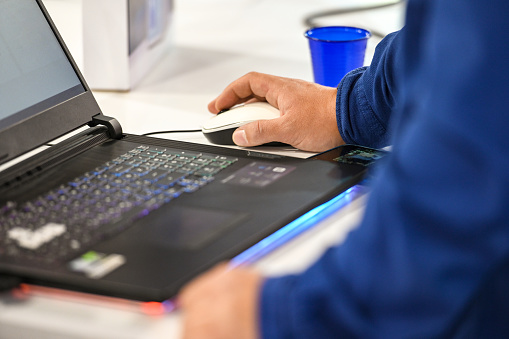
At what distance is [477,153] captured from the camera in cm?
44

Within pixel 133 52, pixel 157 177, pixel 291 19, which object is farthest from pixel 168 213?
pixel 291 19

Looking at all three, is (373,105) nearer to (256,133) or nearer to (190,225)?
(256,133)

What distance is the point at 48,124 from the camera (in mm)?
804

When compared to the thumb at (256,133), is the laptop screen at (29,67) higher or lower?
higher

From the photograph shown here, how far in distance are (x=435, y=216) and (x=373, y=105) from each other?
474mm

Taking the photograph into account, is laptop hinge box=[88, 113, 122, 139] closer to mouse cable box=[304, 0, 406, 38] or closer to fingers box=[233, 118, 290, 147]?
fingers box=[233, 118, 290, 147]

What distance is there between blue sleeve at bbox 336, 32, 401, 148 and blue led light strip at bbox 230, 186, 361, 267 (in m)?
0.17

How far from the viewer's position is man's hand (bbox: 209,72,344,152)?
0.89 meters

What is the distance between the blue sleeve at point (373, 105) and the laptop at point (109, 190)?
5.2 inches

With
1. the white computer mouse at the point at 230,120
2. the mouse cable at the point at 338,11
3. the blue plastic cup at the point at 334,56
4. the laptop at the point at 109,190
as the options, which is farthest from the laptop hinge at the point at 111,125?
the mouse cable at the point at 338,11

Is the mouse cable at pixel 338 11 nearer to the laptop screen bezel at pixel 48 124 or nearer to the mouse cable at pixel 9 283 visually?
the laptop screen bezel at pixel 48 124

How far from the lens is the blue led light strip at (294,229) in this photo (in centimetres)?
60

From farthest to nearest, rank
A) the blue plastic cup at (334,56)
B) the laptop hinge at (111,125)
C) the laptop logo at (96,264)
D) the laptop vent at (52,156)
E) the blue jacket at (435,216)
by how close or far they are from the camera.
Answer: the blue plastic cup at (334,56) < the laptop hinge at (111,125) < the laptop vent at (52,156) < the laptop logo at (96,264) < the blue jacket at (435,216)

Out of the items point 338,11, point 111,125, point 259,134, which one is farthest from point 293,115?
point 338,11
